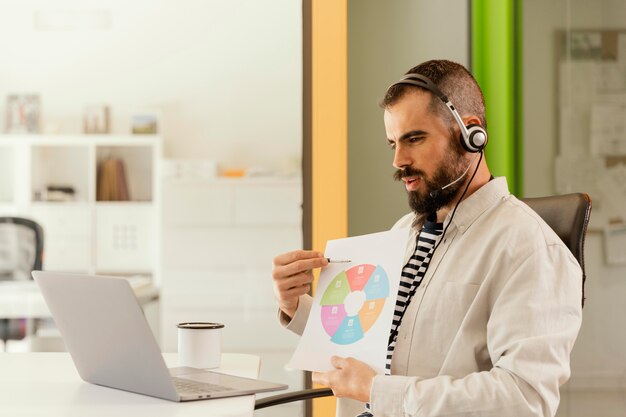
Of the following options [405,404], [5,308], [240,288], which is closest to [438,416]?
[405,404]

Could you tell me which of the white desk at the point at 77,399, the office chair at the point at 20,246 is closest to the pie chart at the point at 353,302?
the white desk at the point at 77,399

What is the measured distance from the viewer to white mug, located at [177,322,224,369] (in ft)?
5.51

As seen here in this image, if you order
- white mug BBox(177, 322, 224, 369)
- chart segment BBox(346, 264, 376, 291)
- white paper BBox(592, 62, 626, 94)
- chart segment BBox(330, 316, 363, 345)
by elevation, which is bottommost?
white mug BBox(177, 322, 224, 369)

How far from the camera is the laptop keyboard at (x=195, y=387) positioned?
4.59ft

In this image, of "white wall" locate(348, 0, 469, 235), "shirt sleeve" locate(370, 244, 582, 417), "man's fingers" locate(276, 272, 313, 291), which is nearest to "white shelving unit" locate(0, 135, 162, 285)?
"white wall" locate(348, 0, 469, 235)

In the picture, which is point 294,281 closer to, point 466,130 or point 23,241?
point 466,130

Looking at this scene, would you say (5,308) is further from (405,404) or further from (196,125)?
(405,404)

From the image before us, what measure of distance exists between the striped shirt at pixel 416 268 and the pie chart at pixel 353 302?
0.63 ft

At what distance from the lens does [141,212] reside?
459 centimetres

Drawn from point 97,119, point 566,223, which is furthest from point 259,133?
point 566,223

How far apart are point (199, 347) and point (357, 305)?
1.24 feet

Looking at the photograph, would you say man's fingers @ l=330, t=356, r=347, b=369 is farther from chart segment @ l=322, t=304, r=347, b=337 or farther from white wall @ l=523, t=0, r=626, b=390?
white wall @ l=523, t=0, r=626, b=390

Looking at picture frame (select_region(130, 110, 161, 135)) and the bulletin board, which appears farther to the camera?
picture frame (select_region(130, 110, 161, 135))

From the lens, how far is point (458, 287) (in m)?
1.57
